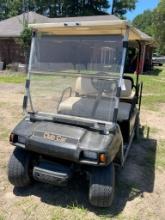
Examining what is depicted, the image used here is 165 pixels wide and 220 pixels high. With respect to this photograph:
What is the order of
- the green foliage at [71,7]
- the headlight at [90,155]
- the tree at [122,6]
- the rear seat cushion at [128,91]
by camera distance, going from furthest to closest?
the tree at [122,6] < the green foliage at [71,7] < the rear seat cushion at [128,91] < the headlight at [90,155]

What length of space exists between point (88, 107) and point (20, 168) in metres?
1.01

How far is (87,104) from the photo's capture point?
350 centimetres

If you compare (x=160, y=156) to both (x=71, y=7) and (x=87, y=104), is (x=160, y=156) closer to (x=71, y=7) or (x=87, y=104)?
(x=87, y=104)

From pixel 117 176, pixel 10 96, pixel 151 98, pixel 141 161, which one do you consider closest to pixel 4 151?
pixel 117 176

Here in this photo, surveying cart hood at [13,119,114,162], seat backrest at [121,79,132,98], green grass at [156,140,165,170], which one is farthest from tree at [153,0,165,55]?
cart hood at [13,119,114,162]

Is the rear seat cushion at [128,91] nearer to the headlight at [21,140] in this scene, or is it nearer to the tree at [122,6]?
the headlight at [21,140]

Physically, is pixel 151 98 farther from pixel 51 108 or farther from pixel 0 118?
pixel 51 108

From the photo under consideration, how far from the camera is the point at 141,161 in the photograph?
4.44 meters

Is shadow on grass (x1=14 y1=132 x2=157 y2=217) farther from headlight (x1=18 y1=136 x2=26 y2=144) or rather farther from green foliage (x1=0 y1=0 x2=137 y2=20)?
green foliage (x1=0 y1=0 x2=137 y2=20)

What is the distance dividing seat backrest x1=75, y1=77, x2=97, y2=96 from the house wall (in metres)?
15.0

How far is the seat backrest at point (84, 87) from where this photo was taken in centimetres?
358

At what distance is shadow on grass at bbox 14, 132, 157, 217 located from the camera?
3.18 meters

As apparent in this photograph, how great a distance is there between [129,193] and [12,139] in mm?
1468

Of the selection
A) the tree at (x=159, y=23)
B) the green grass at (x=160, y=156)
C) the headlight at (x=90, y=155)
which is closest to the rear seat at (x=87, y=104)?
the headlight at (x=90, y=155)
